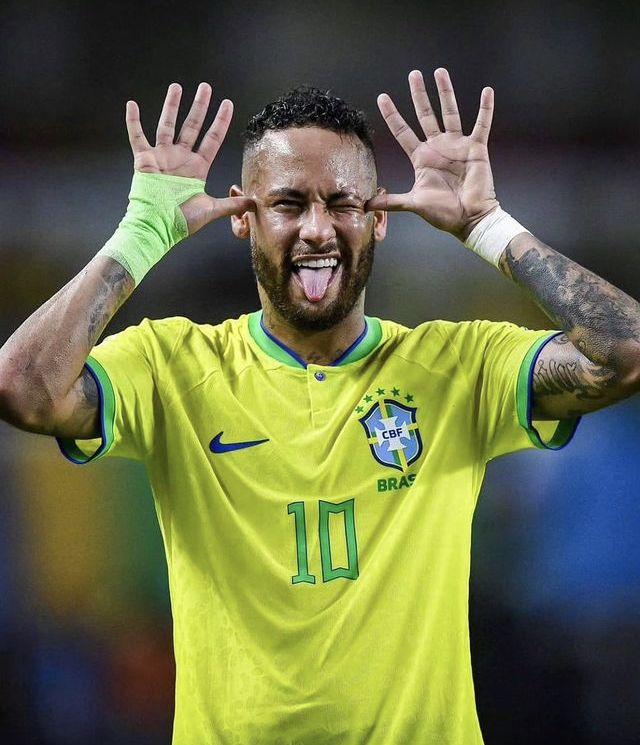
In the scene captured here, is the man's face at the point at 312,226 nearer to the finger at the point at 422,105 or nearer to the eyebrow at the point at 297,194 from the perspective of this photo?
the eyebrow at the point at 297,194

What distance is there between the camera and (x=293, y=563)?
87.6 inches

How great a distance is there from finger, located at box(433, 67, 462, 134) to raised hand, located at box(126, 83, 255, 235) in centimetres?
49

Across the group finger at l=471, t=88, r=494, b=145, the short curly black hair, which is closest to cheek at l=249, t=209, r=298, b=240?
the short curly black hair

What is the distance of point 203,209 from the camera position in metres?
2.34

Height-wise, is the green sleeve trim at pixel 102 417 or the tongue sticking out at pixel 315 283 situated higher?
the tongue sticking out at pixel 315 283

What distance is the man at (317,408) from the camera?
2.14m

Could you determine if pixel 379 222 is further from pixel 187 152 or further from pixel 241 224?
pixel 187 152

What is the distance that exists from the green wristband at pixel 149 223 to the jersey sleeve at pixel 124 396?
0.52ft

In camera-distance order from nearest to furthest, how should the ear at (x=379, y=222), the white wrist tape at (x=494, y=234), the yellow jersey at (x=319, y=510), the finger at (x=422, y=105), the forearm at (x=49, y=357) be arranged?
the forearm at (x=49, y=357) → the yellow jersey at (x=319, y=510) → the white wrist tape at (x=494, y=234) → the finger at (x=422, y=105) → the ear at (x=379, y=222)

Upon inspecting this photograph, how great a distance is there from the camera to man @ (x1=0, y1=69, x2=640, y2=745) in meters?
2.14

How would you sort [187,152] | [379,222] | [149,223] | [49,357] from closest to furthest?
[49,357] → [149,223] → [187,152] → [379,222]

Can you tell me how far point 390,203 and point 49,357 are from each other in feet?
2.75

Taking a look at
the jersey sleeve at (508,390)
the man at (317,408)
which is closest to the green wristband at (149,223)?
the man at (317,408)

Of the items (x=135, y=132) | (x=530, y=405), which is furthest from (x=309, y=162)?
(x=530, y=405)
